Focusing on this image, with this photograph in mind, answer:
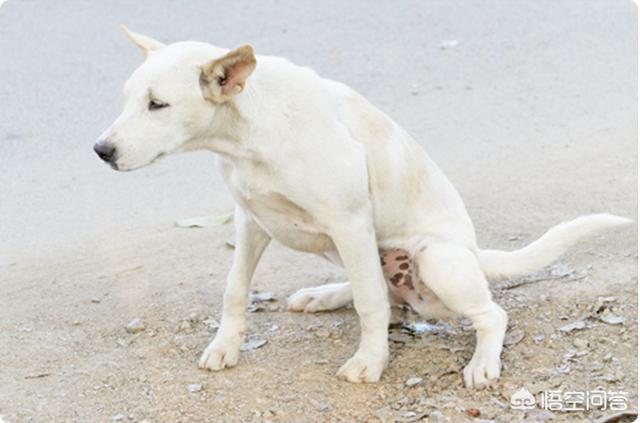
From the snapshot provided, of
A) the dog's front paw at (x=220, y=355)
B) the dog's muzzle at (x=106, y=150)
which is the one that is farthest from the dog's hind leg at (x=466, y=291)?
the dog's muzzle at (x=106, y=150)

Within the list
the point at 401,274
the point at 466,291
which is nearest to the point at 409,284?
the point at 401,274

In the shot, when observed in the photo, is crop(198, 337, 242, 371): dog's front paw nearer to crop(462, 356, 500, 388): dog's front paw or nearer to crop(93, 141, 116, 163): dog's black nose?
crop(462, 356, 500, 388): dog's front paw

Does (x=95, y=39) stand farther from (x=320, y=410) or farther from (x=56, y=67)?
(x=320, y=410)

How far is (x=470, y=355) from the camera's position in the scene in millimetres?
4504

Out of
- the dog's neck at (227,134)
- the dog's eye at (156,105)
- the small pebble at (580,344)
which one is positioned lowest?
the small pebble at (580,344)

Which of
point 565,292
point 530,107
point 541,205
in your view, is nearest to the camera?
point 565,292

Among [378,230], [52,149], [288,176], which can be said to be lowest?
[52,149]

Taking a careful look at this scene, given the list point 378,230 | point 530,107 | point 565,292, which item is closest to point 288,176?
point 378,230

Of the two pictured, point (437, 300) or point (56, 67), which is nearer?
point (437, 300)

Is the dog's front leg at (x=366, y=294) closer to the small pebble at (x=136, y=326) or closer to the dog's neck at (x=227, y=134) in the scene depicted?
the dog's neck at (x=227, y=134)

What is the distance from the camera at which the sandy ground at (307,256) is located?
4219 mm

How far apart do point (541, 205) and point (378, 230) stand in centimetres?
208

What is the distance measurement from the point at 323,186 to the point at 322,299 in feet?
3.49

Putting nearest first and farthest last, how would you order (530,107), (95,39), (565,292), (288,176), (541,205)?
(288,176), (565,292), (541,205), (530,107), (95,39)
